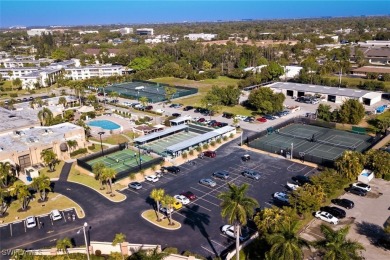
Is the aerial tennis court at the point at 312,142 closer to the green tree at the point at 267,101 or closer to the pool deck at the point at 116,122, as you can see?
the green tree at the point at 267,101

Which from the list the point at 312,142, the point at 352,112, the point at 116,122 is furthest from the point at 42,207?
the point at 352,112

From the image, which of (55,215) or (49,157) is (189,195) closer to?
(55,215)

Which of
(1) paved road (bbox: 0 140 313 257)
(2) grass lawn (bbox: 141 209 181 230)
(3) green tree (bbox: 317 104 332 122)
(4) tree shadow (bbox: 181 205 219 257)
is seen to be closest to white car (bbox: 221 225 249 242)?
(1) paved road (bbox: 0 140 313 257)

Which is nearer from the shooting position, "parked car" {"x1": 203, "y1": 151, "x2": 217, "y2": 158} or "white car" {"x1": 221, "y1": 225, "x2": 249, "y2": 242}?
"white car" {"x1": 221, "y1": 225, "x2": 249, "y2": 242}

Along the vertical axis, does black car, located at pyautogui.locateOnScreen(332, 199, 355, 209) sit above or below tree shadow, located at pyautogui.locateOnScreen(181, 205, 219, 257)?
above

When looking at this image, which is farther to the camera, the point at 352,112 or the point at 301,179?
the point at 352,112

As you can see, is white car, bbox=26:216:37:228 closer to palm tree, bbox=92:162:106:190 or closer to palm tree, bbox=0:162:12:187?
palm tree, bbox=92:162:106:190

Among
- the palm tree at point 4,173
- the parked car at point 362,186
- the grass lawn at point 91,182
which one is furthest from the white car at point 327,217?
the palm tree at point 4,173
